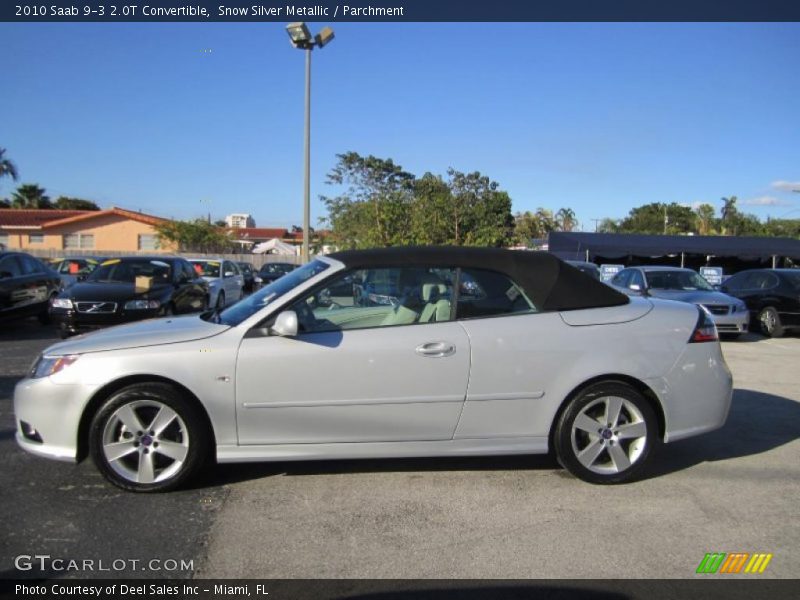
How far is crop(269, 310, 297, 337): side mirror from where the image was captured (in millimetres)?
3667

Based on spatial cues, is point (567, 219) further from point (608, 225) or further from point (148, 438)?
point (148, 438)

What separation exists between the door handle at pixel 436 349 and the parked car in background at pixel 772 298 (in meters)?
11.1

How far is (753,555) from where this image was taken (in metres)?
3.15

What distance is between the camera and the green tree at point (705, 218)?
6609cm

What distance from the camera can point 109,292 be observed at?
9.45 meters

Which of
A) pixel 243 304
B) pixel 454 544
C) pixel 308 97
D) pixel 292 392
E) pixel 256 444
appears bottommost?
pixel 454 544

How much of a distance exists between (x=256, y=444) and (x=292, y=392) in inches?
16.7

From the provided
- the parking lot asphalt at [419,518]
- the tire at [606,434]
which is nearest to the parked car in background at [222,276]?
the parking lot asphalt at [419,518]

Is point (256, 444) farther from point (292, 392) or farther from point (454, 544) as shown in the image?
point (454, 544)

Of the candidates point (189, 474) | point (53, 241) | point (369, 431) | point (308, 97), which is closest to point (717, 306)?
point (369, 431)

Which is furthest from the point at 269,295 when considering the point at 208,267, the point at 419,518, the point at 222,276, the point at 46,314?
the point at 208,267

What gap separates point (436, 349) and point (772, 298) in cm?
1148

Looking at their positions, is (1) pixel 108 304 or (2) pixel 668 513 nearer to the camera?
(2) pixel 668 513

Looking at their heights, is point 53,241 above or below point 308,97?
below
